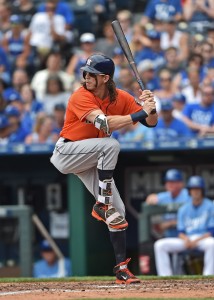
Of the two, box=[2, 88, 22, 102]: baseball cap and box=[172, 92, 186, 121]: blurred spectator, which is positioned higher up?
box=[2, 88, 22, 102]: baseball cap

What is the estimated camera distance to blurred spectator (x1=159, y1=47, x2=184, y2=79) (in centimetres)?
1295

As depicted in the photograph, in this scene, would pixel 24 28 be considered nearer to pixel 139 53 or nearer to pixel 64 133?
pixel 139 53

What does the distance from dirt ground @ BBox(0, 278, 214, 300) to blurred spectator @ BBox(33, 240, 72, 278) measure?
355cm

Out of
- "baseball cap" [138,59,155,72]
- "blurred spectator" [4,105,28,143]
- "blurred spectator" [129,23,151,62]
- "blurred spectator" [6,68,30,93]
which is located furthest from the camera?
"blurred spectator" [6,68,30,93]

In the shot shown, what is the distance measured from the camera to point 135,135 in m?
11.7

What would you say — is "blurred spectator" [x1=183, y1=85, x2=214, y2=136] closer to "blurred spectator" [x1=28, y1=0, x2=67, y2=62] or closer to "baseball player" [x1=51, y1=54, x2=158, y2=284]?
"blurred spectator" [x1=28, y1=0, x2=67, y2=62]

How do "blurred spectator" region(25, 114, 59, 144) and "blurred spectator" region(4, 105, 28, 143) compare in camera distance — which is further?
"blurred spectator" region(4, 105, 28, 143)

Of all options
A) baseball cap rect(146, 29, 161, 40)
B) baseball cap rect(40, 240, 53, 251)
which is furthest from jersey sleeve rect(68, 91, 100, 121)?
baseball cap rect(146, 29, 161, 40)

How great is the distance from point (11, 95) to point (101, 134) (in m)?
5.87

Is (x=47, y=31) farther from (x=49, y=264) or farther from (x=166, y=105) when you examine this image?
(x=49, y=264)

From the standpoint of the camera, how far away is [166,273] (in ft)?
35.8

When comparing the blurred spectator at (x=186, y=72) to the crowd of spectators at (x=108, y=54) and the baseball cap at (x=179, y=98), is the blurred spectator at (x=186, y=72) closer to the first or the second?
the crowd of spectators at (x=108, y=54)

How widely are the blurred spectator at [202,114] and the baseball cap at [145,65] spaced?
1.27 metres

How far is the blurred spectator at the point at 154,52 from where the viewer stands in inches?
524
